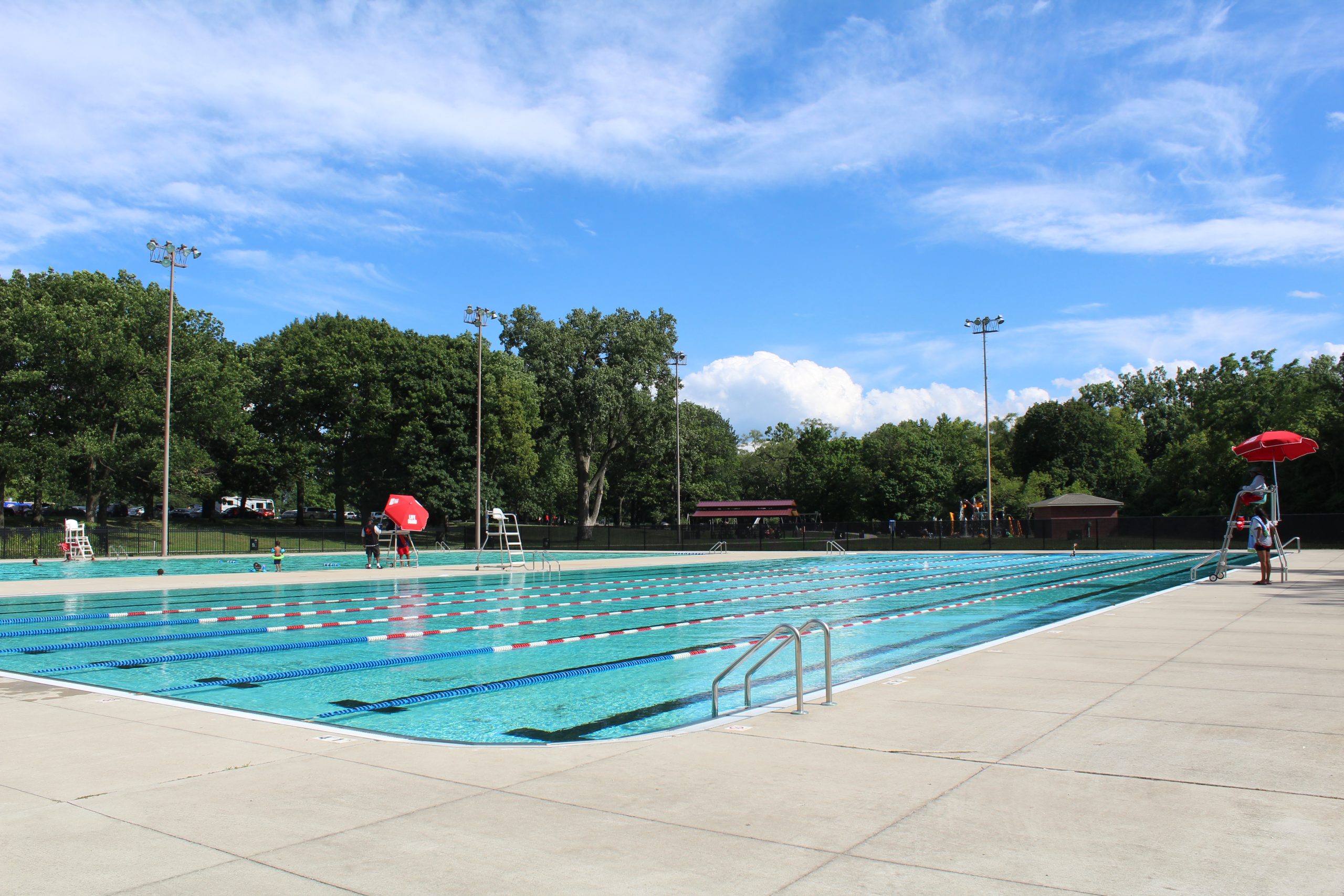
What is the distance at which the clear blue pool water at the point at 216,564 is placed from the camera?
28.5 metres

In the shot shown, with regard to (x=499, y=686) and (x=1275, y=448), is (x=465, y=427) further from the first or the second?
(x=499, y=686)

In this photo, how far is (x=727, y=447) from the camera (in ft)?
328

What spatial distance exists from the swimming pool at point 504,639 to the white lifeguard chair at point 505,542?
222cm

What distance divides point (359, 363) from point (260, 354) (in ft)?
29.3

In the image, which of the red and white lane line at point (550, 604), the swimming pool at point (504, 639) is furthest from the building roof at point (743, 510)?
the swimming pool at point (504, 639)

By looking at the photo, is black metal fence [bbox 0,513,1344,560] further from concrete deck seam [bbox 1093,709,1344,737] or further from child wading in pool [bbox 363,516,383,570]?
concrete deck seam [bbox 1093,709,1344,737]

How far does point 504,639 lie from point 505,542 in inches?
843

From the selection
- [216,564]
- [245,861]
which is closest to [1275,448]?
[245,861]

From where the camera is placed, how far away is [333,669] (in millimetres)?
10102

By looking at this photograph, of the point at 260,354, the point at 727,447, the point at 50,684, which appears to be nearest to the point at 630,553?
the point at 260,354

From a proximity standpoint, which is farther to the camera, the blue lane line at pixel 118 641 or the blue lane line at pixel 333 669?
the blue lane line at pixel 118 641

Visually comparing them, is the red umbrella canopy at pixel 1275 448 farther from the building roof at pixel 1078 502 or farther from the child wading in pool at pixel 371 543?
the building roof at pixel 1078 502

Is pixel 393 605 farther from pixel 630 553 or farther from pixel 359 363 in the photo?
pixel 359 363

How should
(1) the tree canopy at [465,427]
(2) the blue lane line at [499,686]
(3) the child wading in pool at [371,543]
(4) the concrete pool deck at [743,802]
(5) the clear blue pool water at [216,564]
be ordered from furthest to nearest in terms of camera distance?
(1) the tree canopy at [465,427]
(3) the child wading in pool at [371,543]
(5) the clear blue pool water at [216,564]
(2) the blue lane line at [499,686]
(4) the concrete pool deck at [743,802]
